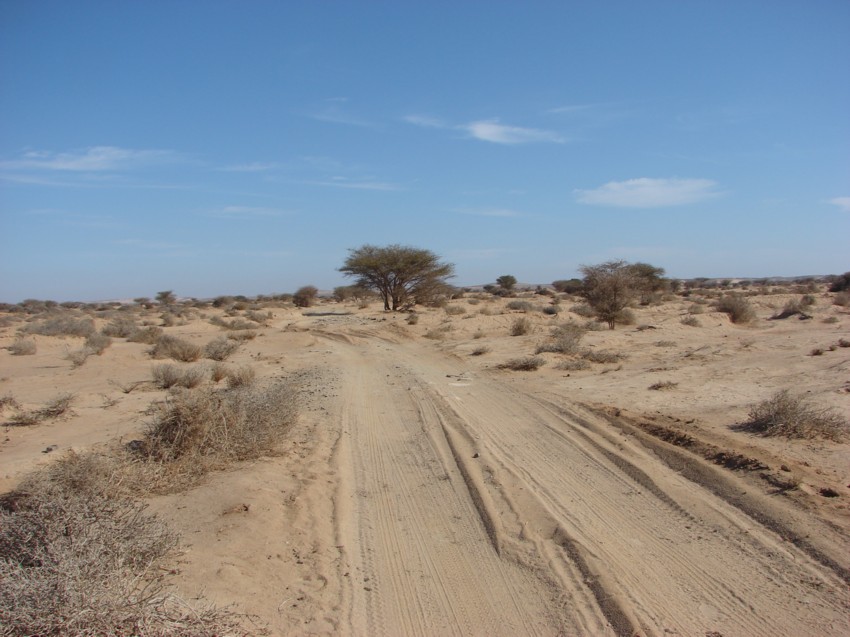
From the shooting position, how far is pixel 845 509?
5113mm

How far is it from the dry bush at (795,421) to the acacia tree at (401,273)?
32.4 m

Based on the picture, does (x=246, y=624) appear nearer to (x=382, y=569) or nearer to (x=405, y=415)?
(x=382, y=569)

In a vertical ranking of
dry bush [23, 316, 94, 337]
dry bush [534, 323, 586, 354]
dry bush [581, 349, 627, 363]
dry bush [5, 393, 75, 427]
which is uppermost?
dry bush [23, 316, 94, 337]

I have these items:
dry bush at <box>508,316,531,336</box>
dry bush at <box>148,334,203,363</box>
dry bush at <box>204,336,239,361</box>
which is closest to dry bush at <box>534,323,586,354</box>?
dry bush at <box>508,316,531,336</box>

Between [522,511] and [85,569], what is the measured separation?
3918 millimetres

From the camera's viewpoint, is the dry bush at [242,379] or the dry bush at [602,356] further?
A: the dry bush at [602,356]

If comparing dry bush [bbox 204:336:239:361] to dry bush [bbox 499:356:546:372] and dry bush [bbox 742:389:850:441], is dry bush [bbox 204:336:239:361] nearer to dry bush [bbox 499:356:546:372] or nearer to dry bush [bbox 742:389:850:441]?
dry bush [bbox 499:356:546:372]

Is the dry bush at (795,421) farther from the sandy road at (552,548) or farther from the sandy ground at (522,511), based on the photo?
the sandy road at (552,548)

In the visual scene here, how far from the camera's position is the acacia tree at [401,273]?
39719 millimetres

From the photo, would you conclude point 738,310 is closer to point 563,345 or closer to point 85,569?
point 563,345

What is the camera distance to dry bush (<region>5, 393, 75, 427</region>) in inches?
377

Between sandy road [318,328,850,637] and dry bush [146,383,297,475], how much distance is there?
3.97 feet

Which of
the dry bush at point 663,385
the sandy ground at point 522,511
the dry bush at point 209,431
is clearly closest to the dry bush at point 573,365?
the sandy ground at point 522,511

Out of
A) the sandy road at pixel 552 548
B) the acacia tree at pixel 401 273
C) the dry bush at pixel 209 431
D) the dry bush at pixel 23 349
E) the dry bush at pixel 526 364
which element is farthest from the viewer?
the acacia tree at pixel 401 273
